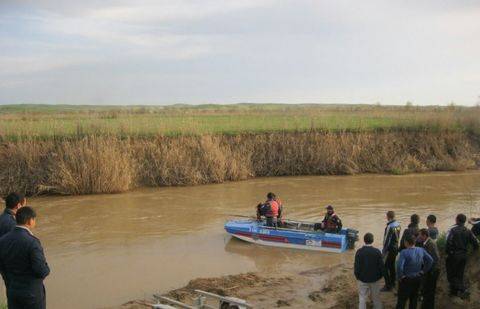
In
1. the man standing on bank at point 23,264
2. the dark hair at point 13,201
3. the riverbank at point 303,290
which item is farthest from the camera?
the riverbank at point 303,290

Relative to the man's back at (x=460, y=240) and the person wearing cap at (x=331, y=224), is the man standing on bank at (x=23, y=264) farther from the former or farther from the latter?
the person wearing cap at (x=331, y=224)

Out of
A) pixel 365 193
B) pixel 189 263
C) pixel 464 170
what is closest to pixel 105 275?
pixel 189 263

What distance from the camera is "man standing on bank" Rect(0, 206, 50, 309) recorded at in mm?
5422

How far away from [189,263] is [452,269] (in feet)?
20.4

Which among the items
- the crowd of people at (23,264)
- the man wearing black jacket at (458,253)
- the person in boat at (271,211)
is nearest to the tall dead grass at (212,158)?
the person in boat at (271,211)

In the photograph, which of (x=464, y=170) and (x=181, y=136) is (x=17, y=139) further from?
(x=464, y=170)

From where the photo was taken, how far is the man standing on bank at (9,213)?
629 centimetres

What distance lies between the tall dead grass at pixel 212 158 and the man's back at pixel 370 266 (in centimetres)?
1462

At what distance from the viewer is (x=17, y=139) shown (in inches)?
846

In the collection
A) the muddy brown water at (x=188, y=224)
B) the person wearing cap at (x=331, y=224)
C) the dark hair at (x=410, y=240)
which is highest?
the dark hair at (x=410, y=240)

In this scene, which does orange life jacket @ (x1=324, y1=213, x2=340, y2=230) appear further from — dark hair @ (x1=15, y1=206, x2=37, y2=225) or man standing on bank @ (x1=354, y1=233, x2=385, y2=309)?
dark hair @ (x1=15, y1=206, x2=37, y2=225)

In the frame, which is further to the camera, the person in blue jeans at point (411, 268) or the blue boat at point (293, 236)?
the blue boat at point (293, 236)

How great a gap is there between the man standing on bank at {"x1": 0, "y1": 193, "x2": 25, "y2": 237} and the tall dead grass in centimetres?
1376

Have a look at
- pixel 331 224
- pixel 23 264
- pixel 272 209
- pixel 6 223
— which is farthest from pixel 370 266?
pixel 272 209
